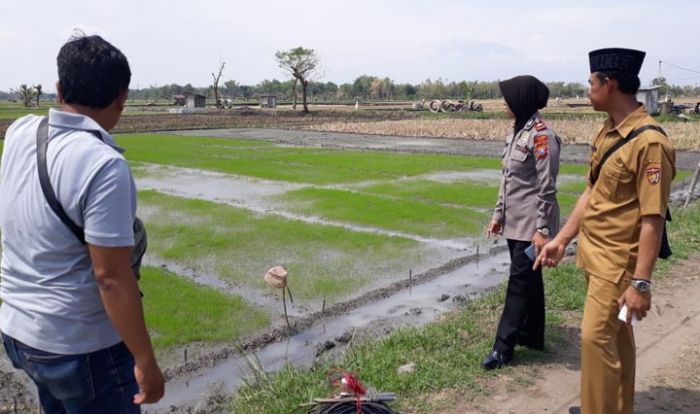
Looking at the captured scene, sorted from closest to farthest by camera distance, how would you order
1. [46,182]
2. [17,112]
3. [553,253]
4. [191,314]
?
[46,182], [553,253], [191,314], [17,112]

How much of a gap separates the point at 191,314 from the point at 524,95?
3.55 m

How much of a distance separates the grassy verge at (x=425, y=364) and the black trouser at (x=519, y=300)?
0.72 feet

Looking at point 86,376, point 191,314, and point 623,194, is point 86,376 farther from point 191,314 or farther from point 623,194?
point 191,314

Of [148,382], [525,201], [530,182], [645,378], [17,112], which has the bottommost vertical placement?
[645,378]

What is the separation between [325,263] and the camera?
728 centimetres

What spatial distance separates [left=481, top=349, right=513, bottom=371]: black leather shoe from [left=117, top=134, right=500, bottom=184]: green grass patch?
980cm

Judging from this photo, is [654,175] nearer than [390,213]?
Yes

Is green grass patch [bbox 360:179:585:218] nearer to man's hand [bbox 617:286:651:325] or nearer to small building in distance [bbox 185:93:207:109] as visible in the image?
man's hand [bbox 617:286:651:325]

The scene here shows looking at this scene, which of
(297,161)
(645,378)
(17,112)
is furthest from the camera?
(17,112)

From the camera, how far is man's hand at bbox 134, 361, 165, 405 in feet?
6.22

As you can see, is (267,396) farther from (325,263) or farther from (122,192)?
(325,263)

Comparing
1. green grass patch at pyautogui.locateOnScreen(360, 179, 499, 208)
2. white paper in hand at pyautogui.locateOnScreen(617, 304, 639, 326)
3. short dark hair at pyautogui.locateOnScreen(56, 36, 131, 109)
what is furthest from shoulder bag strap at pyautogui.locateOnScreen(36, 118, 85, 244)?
green grass patch at pyautogui.locateOnScreen(360, 179, 499, 208)

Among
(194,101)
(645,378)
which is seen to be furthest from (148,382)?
(194,101)

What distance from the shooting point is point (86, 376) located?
1.92 metres
